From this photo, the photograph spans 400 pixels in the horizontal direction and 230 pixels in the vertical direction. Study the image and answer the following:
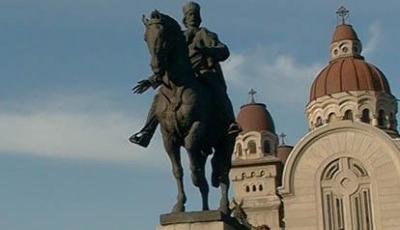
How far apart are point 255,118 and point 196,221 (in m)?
55.9

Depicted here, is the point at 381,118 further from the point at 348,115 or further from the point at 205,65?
the point at 205,65

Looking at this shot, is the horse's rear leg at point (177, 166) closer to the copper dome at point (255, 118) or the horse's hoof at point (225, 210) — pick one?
the horse's hoof at point (225, 210)

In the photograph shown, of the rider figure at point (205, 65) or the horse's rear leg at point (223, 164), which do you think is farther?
the horse's rear leg at point (223, 164)

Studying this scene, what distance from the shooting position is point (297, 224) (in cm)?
4919

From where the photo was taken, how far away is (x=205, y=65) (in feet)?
29.0

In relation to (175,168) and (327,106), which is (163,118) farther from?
(327,106)

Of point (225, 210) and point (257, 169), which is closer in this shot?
point (225, 210)

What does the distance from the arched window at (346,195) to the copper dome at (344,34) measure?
38.3 ft

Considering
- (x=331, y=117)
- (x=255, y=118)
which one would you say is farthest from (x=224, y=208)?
(x=255, y=118)

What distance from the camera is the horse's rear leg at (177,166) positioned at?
28.0 feet

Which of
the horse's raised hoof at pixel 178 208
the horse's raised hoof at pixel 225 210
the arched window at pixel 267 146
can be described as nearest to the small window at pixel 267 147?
the arched window at pixel 267 146

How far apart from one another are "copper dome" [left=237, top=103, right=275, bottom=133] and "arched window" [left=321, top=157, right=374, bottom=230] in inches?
527

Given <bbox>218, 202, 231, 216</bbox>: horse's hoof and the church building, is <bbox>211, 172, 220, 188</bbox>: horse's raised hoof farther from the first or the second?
the church building

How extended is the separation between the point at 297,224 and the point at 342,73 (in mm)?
10913
